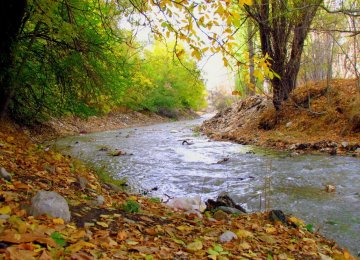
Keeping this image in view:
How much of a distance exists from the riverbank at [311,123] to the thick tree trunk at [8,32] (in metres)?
7.01

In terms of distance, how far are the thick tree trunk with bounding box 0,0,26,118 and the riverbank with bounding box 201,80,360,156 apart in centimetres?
701

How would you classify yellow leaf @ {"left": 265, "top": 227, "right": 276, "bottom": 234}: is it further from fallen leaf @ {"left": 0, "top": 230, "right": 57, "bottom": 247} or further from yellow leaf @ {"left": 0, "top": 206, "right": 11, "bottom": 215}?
yellow leaf @ {"left": 0, "top": 206, "right": 11, "bottom": 215}

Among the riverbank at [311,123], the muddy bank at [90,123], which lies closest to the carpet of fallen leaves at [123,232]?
the muddy bank at [90,123]

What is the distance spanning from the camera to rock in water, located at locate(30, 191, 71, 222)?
2643 millimetres

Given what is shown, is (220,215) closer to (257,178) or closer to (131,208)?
(131,208)

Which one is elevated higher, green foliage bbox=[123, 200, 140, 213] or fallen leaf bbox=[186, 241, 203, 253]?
green foliage bbox=[123, 200, 140, 213]

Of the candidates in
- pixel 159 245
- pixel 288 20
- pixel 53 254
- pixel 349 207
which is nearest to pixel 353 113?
pixel 288 20

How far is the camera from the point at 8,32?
5055mm

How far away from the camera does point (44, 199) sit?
2.73 metres

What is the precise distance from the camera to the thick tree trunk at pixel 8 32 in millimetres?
4766

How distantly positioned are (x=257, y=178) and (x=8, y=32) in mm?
4810

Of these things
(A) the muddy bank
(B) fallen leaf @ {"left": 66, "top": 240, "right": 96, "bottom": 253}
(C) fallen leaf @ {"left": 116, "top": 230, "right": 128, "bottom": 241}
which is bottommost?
(C) fallen leaf @ {"left": 116, "top": 230, "right": 128, "bottom": 241}

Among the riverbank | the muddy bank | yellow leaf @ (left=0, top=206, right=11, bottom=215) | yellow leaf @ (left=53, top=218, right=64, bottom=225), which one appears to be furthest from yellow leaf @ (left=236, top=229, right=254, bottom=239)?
the muddy bank

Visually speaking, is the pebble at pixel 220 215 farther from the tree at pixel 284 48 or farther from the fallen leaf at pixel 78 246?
the tree at pixel 284 48
